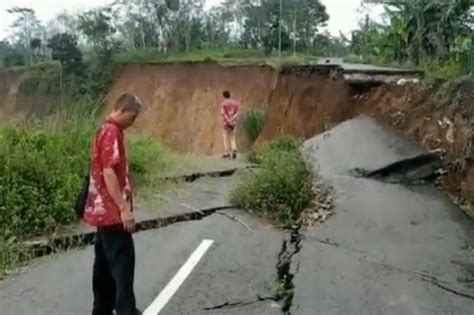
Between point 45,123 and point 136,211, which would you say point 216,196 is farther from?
point 45,123

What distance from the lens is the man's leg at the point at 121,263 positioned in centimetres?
505

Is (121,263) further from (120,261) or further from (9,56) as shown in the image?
(9,56)

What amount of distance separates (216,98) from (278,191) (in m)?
23.8

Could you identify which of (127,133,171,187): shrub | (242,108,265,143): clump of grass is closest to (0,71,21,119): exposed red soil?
(242,108,265,143): clump of grass

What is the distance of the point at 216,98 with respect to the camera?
33156 mm

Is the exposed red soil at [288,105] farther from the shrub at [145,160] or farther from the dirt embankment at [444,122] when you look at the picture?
the shrub at [145,160]

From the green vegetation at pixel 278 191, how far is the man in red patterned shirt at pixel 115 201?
433 centimetres

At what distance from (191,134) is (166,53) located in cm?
1353

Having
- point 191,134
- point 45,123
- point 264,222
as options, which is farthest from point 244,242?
point 191,134

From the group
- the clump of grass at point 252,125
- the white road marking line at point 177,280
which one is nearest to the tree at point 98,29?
the clump of grass at point 252,125

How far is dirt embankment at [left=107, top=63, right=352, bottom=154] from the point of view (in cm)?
2175

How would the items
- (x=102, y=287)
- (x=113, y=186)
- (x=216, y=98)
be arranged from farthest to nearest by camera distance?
(x=216, y=98), (x=102, y=287), (x=113, y=186)

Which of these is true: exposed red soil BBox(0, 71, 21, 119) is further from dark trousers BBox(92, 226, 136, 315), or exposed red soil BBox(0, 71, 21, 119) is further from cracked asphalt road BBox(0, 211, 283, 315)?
dark trousers BBox(92, 226, 136, 315)

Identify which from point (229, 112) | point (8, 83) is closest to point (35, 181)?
point (229, 112)
